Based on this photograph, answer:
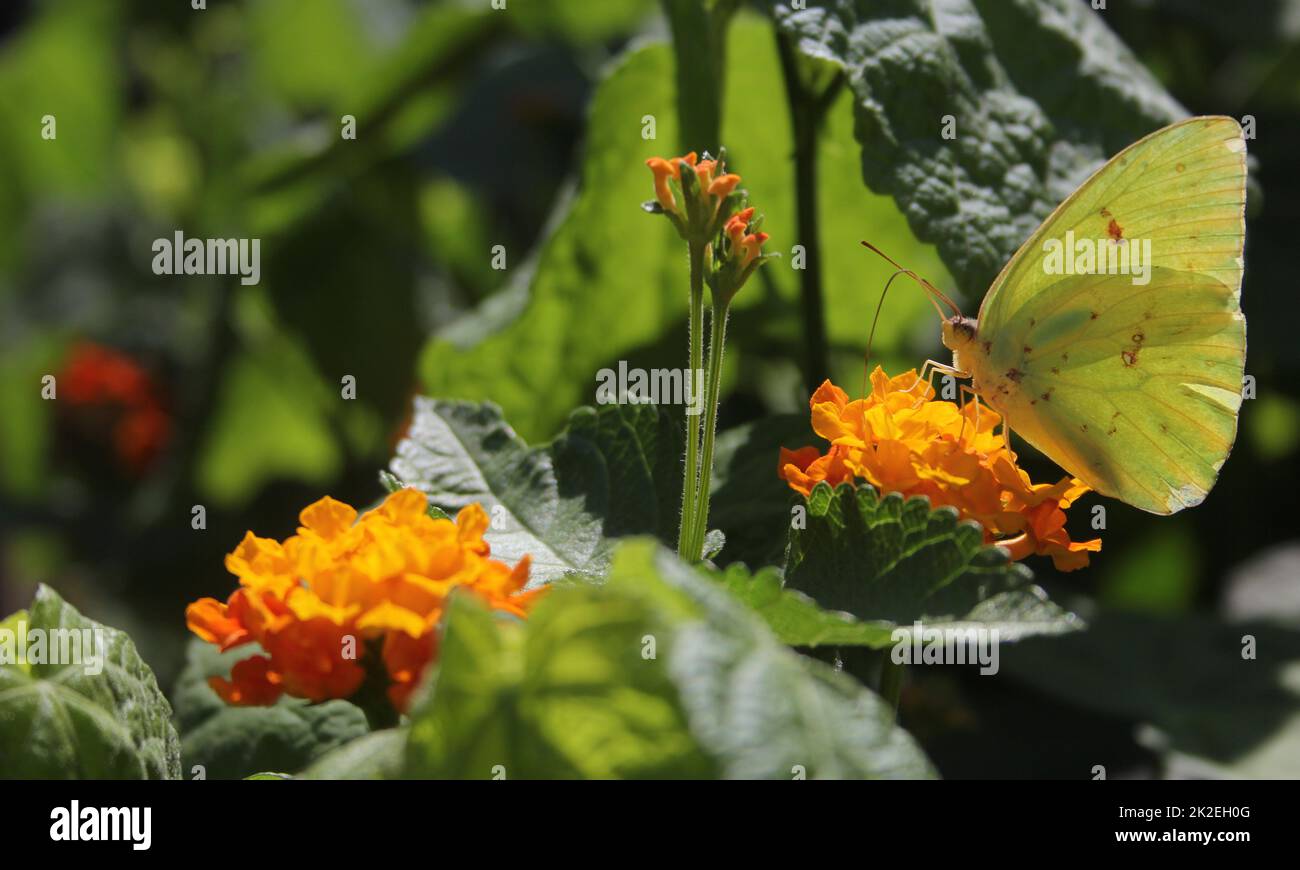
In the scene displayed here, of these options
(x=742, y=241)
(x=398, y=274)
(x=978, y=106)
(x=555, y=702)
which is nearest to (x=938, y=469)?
(x=742, y=241)

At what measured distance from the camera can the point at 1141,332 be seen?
3.28 ft

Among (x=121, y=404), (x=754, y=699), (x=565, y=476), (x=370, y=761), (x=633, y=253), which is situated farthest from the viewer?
(x=121, y=404)

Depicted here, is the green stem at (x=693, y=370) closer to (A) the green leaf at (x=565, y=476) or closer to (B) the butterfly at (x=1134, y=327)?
(A) the green leaf at (x=565, y=476)

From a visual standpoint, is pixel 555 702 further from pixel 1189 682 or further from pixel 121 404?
pixel 121 404

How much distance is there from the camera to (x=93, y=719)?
2.35 feet

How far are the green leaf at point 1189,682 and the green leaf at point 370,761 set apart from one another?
0.78m

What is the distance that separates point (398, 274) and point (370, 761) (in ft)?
4.58

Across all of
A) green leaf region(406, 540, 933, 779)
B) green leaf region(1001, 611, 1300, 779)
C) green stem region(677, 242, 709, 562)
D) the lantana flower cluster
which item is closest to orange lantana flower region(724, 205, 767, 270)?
green stem region(677, 242, 709, 562)

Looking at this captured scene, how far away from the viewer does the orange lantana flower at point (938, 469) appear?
A: 2.58 feet

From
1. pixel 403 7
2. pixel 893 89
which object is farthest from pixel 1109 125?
pixel 403 7

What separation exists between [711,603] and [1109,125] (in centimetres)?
75

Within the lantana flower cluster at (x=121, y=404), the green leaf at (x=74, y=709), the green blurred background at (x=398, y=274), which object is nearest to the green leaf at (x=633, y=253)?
the green blurred background at (x=398, y=274)

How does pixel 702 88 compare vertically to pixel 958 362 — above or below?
above
